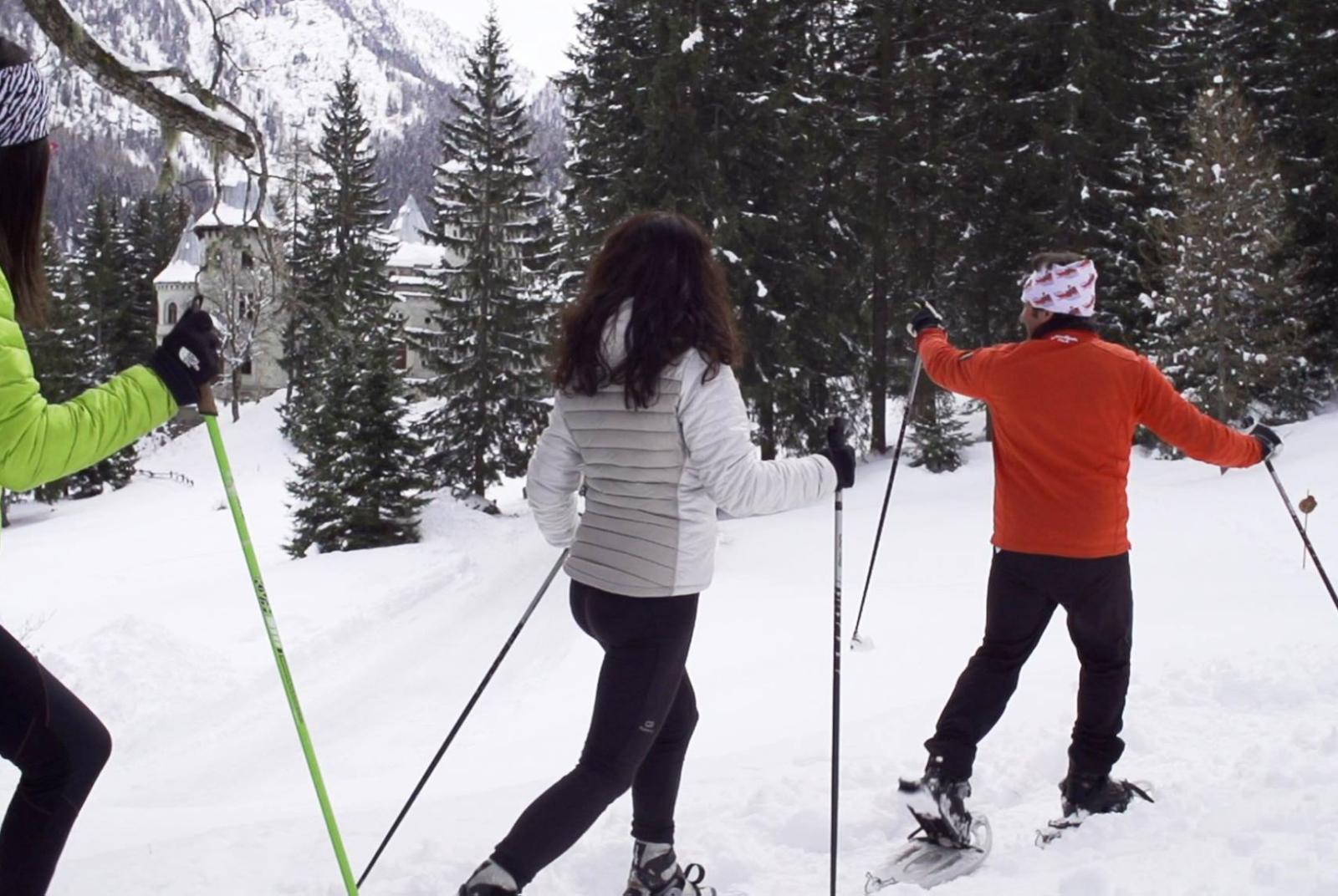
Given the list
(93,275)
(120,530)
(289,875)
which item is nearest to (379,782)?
(289,875)

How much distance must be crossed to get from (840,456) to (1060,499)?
957 millimetres

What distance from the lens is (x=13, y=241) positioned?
7.64ft

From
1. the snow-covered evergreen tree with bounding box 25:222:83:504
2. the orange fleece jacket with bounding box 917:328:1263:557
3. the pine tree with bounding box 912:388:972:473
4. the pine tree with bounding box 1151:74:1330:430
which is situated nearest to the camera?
the orange fleece jacket with bounding box 917:328:1263:557

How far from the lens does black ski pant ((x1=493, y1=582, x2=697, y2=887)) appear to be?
279 cm

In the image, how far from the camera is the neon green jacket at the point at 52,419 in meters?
2.14

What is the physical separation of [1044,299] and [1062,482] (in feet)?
2.03

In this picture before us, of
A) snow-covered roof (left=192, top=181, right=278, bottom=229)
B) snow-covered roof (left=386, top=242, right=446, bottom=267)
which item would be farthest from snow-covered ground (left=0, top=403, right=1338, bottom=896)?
snow-covered roof (left=386, top=242, right=446, bottom=267)

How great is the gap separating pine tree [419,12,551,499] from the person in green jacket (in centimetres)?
1812

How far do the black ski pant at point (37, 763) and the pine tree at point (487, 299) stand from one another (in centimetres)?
1811

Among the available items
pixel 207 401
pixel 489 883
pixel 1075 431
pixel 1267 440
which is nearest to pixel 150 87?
pixel 207 401

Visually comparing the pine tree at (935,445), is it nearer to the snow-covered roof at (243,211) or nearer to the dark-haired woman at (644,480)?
the snow-covered roof at (243,211)

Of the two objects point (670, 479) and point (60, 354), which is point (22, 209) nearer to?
point (670, 479)

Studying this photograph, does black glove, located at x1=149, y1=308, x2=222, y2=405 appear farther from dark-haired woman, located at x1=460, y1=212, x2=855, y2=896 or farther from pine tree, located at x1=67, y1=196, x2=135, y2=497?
pine tree, located at x1=67, y1=196, x2=135, y2=497

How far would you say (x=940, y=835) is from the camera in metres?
3.52
